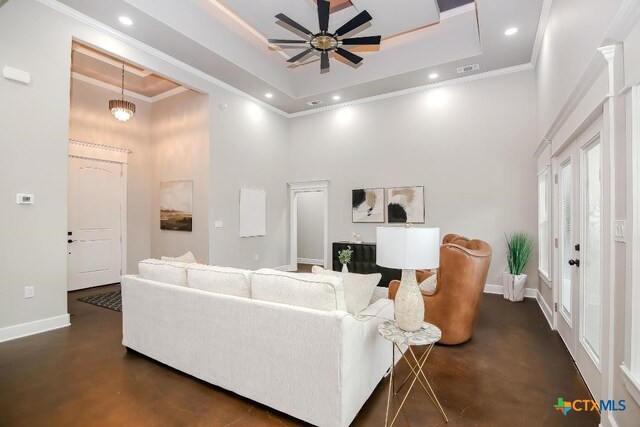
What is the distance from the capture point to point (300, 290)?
Answer: 2.01 meters

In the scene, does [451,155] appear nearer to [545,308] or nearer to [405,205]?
[405,205]

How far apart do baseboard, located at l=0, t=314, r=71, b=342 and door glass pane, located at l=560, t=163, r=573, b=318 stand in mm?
5777

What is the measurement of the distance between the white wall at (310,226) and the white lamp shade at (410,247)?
7100mm

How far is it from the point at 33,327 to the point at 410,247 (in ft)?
14.1

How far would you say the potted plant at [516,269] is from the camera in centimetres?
487

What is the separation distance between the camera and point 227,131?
19.9 ft

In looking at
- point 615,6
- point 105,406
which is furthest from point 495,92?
point 105,406

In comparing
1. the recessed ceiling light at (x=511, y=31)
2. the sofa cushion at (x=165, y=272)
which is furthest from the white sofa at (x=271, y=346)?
the recessed ceiling light at (x=511, y=31)

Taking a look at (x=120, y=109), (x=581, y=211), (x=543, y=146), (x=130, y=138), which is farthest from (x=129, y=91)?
(x=581, y=211)

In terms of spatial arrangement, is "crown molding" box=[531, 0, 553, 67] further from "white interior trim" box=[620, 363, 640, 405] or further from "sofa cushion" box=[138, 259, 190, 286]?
"sofa cushion" box=[138, 259, 190, 286]

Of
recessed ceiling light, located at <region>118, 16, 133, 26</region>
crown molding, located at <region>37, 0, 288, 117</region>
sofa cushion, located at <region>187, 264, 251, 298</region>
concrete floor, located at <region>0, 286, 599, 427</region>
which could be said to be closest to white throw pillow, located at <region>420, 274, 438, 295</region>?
concrete floor, located at <region>0, 286, 599, 427</region>

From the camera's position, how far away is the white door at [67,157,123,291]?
18.2ft

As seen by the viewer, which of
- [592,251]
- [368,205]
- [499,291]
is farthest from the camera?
[368,205]

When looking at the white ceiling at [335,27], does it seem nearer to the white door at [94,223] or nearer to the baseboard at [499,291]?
the white door at [94,223]
